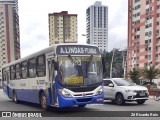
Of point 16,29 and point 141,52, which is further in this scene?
point 16,29

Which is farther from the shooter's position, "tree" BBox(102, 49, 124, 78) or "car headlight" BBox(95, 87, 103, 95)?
"tree" BBox(102, 49, 124, 78)

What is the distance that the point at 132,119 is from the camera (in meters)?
11.1

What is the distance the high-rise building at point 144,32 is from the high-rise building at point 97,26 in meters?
14.8

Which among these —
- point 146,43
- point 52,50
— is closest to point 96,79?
point 52,50

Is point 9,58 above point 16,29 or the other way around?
the other way around

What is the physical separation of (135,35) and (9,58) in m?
45.7

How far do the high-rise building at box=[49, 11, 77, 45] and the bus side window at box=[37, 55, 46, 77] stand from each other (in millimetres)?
34414

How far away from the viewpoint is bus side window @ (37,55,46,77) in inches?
578

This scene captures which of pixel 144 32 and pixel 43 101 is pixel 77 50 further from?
pixel 144 32

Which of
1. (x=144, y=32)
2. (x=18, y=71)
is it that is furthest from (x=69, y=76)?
(x=144, y=32)

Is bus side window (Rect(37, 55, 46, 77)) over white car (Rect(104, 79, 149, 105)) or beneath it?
over

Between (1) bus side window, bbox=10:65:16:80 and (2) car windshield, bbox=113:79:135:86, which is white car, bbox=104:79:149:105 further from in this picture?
(1) bus side window, bbox=10:65:16:80

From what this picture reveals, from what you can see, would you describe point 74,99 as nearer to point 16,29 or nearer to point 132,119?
point 132,119

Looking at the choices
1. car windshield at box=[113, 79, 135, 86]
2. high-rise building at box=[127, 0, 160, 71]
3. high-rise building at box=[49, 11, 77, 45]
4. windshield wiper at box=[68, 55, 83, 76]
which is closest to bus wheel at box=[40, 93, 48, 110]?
windshield wiper at box=[68, 55, 83, 76]
